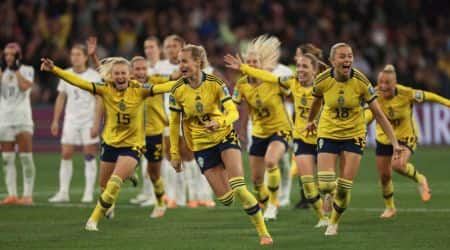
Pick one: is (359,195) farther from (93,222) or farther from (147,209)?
(93,222)

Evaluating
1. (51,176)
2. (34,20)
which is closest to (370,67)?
(34,20)

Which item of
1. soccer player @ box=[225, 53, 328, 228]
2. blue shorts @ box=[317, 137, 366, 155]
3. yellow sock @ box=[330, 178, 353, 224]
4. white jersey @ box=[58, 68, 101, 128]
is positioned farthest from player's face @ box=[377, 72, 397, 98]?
white jersey @ box=[58, 68, 101, 128]

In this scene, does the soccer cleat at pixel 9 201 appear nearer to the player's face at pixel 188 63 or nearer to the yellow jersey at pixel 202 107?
the yellow jersey at pixel 202 107

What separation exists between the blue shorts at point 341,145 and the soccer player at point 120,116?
85.6 inches

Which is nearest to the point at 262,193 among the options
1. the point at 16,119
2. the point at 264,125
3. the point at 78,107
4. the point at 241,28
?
the point at 264,125

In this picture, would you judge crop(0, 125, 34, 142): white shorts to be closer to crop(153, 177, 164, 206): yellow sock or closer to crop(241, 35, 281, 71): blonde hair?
crop(153, 177, 164, 206): yellow sock

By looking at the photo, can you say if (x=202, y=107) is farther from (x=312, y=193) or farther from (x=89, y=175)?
(x=89, y=175)

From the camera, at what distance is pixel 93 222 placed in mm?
14602

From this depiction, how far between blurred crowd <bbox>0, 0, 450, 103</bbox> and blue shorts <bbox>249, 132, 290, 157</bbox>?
11.6 meters

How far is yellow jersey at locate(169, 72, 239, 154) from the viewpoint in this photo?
43.1 feet

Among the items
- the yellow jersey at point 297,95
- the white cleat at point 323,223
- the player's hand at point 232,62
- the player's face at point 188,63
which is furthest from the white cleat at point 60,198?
the player's face at point 188,63

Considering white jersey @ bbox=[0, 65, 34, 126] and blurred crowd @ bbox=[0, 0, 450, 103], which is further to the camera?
blurred crowd @ bbox=[0, 0, 450, 103]

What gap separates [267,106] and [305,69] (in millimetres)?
1021

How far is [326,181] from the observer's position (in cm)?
1384
